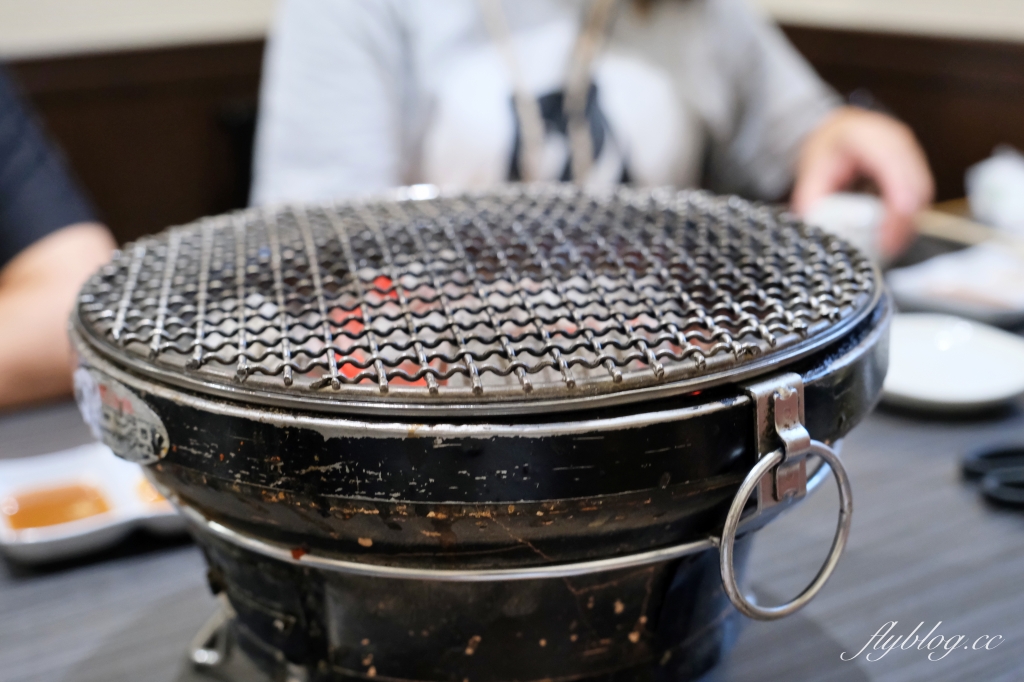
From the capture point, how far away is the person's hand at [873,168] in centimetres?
205

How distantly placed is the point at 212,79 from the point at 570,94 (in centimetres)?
261

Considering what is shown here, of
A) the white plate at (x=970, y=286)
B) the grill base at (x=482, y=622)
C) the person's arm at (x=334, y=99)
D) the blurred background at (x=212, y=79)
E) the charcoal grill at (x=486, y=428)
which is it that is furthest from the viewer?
the blurred background at (x=212, y=79)

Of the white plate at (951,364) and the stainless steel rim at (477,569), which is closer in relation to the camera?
the stainless steel rim at (477,569)

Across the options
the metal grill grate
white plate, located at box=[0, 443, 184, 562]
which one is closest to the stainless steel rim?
the metal grill grate

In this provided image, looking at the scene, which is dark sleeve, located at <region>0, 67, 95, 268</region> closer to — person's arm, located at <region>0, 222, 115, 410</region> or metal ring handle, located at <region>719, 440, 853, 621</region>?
person's arm, located at <region>0, 222, 115, 410</region>

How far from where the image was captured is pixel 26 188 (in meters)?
2.16

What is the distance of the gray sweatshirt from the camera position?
223 centimetres

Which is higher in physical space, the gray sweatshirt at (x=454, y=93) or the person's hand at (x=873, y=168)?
the gray sweatshirt at (x=454, y=93)

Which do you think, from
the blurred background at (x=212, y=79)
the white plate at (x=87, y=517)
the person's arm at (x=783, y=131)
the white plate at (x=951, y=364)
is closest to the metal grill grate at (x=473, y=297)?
the white plate at (x=87, y=517)

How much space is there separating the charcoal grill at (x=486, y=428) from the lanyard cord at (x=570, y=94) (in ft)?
4.52

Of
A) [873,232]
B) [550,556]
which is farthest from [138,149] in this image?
[550,556]

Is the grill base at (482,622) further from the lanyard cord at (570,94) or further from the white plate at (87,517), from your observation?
the lanyard cord at (570,94)

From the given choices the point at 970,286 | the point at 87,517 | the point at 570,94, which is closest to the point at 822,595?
the point at 87,517

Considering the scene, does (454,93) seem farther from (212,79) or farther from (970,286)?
(212,79)
